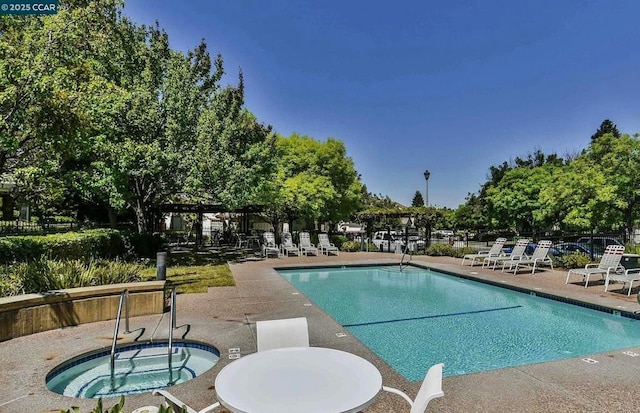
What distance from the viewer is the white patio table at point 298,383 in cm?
211

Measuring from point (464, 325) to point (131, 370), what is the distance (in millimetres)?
5566

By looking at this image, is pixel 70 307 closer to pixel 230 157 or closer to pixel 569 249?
pixel 230 157

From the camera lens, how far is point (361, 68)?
70.8 ft

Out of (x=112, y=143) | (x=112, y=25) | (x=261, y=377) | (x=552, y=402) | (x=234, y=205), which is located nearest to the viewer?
(x=261, y=377)

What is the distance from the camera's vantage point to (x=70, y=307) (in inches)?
228

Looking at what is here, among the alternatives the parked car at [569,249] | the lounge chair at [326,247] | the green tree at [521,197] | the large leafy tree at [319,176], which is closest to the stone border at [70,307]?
the lounge chair at [326,247]

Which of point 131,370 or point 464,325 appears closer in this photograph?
point 131,370

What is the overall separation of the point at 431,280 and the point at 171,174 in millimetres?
9578

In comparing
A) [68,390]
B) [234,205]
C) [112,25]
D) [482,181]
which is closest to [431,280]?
[234,205]

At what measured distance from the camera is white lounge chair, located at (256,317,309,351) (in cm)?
318

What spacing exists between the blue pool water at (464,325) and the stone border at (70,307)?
3561mm

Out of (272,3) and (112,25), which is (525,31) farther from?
(112,25)

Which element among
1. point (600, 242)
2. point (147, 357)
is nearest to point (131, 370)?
point (147, 357)

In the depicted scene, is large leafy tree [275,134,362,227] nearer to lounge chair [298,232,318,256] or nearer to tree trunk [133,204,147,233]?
lounge chair [298,232,318,256]
